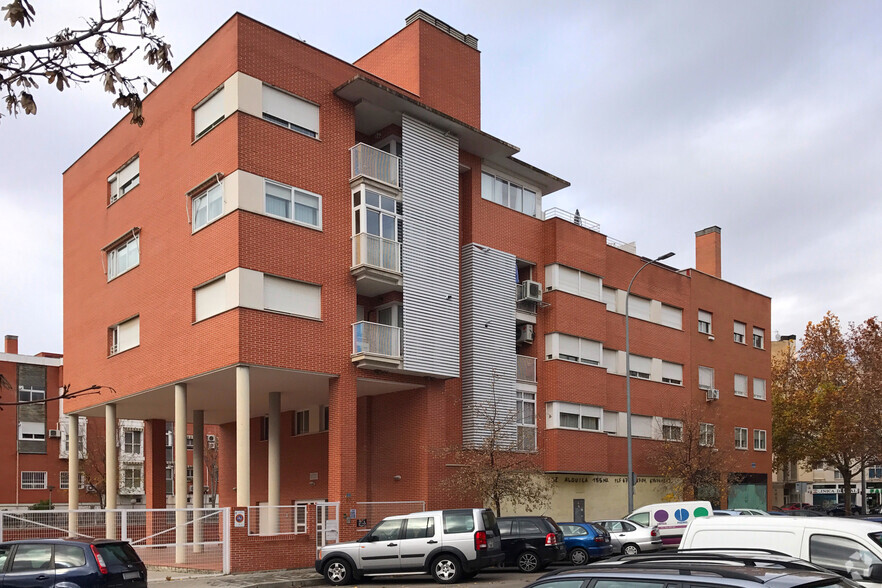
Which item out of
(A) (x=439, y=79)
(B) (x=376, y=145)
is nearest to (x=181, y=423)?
(B) (x=376, y=145)

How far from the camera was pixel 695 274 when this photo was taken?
44.7 meters

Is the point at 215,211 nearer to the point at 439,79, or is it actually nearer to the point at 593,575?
the point at 439,79

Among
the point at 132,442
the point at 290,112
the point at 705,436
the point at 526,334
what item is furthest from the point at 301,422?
the point at 132,442

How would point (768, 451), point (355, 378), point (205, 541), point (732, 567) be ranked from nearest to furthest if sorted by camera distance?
point (732, 567)
point (205, 541)
point (355, 378)
point (768, 451)

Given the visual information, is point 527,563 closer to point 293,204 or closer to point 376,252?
point 376,252

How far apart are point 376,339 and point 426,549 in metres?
8.51

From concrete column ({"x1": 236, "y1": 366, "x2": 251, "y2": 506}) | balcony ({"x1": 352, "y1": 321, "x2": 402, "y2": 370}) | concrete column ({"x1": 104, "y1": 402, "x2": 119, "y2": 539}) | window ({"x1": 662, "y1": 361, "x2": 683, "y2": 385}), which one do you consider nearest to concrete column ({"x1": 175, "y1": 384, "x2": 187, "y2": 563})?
concrete column ({"x1": 236, "y1": 366, "x2": 251, "y2": 506})

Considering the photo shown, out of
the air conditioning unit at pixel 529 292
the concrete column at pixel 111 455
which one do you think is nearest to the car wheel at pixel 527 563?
the air conditioning unit at pixel 529 292

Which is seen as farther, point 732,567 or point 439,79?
point 439,79

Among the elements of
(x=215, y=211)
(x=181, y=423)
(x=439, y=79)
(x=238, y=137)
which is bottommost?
(x=181, y=423)

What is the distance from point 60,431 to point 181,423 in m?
43.7

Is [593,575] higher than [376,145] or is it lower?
lower

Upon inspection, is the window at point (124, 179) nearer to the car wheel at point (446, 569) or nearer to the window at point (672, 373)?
the car wheel at point (446, 569)

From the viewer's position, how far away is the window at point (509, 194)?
3325cm
